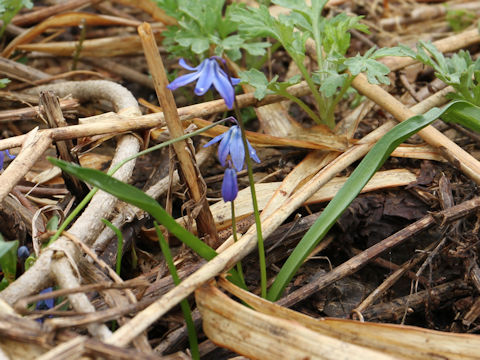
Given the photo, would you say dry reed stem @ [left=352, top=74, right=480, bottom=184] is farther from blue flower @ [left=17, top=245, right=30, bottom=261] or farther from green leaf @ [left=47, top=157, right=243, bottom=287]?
blue flower @ [left=17, top=245, right=30, bottom=261]

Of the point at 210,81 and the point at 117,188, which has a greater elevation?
the point at 210,81

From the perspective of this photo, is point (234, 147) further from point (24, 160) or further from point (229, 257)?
point (24, 160)

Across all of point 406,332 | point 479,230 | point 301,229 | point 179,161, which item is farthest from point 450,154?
point 179,161

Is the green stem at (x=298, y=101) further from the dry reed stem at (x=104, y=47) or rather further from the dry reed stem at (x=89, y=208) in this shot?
the dry reed stem at (x=104, y=47)

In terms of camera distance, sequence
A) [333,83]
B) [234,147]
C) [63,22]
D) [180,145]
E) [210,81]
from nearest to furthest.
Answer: [210,81], [234,147], [180,145], [333,83], [63,22]

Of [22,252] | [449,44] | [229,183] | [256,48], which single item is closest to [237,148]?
[229,183]

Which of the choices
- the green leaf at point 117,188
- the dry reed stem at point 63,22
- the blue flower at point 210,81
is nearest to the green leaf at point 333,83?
the blue flower at point 210,81

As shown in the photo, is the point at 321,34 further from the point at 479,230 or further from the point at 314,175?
the point at 479,230
